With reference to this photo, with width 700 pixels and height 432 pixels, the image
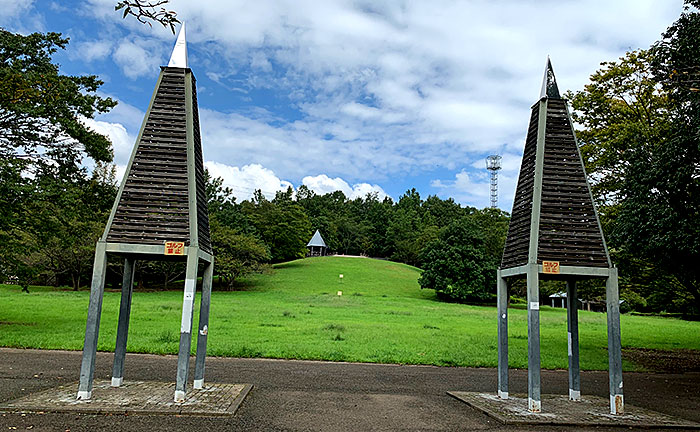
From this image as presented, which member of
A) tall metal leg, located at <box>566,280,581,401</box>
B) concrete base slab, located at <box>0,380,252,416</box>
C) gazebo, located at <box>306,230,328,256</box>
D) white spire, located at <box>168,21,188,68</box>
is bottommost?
concrete base slab, located at <box>0,380,252,416</box>

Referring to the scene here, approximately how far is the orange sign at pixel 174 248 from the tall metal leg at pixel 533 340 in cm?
625

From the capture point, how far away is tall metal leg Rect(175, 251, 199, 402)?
8.34 meters

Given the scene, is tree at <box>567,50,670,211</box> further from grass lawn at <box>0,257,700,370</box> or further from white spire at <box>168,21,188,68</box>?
white spire at <box>168,21,188,68</box>

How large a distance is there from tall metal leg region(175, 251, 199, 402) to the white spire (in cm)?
401

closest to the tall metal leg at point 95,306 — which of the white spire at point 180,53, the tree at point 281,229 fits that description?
the white spire at point 180,53

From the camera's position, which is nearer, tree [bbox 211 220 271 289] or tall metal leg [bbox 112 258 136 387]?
tall metal leg [bbox 112 258 136 387]

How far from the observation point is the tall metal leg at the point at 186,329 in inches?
328

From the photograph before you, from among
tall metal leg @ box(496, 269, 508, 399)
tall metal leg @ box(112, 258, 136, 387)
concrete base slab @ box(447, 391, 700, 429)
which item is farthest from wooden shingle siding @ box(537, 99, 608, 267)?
tall metal leg @ box(112, 258, 136, 387)

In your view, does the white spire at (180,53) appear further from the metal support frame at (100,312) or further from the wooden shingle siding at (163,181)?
the metal support frame at (100,312)

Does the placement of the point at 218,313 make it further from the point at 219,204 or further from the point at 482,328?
the point at 219,204

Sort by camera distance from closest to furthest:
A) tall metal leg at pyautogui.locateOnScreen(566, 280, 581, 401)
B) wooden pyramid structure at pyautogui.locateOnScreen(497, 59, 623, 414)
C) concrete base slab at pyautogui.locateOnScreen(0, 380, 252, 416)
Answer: concrete base slab at pyautogui.locateOnScreen(0, 380, 252, 416)
wooden pyramid structure at pyautogui.locateOnScreen(497, 59, 623, 414)
tall metal leg at pyautogui.locateOnScreen(566, 280, 581, 401)

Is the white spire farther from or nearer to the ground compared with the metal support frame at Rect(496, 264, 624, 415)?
farther from the ground

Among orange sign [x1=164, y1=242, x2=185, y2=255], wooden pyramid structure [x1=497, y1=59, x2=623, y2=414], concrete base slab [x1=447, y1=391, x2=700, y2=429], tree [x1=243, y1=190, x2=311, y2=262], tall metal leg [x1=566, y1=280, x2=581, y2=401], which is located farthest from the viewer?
tree [x1=243, y1=190, x2=311, y2=262]

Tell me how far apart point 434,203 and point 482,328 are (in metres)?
99.9
